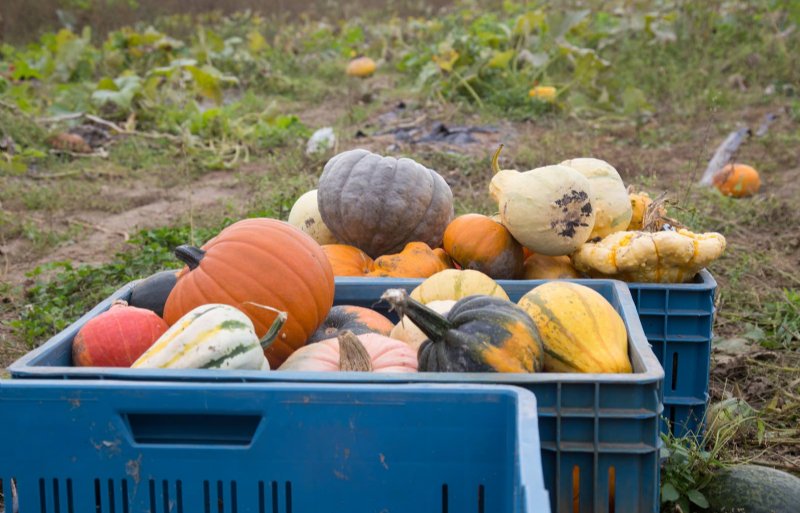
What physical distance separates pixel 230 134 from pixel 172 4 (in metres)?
11.6

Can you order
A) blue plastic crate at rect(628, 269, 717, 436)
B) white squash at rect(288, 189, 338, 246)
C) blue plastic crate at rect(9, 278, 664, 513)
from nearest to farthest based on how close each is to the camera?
blue plastic crate at rect(9, 278, 664, 513), blue plastic crate at rect(628, 269, 717, 436), white squash at rect(288, 189, 338, 246)

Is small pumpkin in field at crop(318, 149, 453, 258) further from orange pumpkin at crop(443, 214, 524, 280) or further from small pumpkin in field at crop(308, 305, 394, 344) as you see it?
small pumpkin in field at crop(308, 305, 394, 344)

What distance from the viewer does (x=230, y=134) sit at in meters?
9.25

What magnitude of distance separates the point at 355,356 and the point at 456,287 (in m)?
0.64

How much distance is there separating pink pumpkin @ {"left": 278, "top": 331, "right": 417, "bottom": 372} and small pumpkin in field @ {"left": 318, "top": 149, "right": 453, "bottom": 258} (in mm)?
1011

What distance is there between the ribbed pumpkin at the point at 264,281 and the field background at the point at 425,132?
119 cm

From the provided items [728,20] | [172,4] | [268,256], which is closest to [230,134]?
[268,256]

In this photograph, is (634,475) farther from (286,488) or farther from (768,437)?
(768,437)

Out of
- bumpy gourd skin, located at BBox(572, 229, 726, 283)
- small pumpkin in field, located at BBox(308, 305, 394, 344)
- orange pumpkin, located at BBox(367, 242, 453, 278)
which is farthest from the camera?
orange pumpkin, located at BBox(367, 242, 453, 278)

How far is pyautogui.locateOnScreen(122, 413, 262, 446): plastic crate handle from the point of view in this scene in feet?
5.65

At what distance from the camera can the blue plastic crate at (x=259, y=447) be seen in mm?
1612

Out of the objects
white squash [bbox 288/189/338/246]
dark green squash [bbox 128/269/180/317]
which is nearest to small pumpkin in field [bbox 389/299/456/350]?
dark green squash [bbox 128/269/180/317]

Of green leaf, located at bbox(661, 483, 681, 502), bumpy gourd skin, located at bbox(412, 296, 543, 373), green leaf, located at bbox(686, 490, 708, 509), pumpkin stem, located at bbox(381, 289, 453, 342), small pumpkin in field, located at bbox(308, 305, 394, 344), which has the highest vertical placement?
pumpkin stem, located at bbox(381, 289, 453, 342)

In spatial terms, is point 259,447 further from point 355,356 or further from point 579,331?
point 579,331
